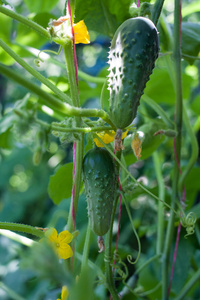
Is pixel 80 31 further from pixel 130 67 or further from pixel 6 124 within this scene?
pixel 6 124

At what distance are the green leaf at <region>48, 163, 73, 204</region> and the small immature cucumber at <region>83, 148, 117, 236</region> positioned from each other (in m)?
0.19

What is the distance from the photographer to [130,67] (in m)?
0.46

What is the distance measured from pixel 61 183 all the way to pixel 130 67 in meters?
0.36

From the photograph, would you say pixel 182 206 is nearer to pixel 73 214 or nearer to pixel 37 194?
pixel 73 214

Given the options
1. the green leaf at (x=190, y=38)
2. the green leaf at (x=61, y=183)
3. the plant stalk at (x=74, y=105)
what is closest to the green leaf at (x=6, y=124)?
the green leaf at (x=61, y=183)

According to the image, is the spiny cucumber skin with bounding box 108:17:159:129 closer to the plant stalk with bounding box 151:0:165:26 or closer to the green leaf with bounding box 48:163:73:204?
the plant stalk with bounding box 151:0:165:26

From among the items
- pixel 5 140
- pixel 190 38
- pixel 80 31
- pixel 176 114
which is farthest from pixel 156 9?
pixel 5 140

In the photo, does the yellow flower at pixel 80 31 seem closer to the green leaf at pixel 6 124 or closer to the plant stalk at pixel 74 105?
the plant stalk at pixel 74 105

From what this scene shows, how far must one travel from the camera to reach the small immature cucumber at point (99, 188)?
0.51m

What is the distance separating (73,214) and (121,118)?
191 mm

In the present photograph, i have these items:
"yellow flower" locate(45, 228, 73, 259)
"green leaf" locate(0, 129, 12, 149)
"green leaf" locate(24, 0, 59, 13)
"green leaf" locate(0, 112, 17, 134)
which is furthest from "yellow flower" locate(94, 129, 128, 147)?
"green leaf" locate(24, 0, 59, 13)

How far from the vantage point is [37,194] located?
2.27 m

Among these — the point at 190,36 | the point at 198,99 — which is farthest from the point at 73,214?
the point at 198,99

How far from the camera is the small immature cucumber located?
1.67 ft
